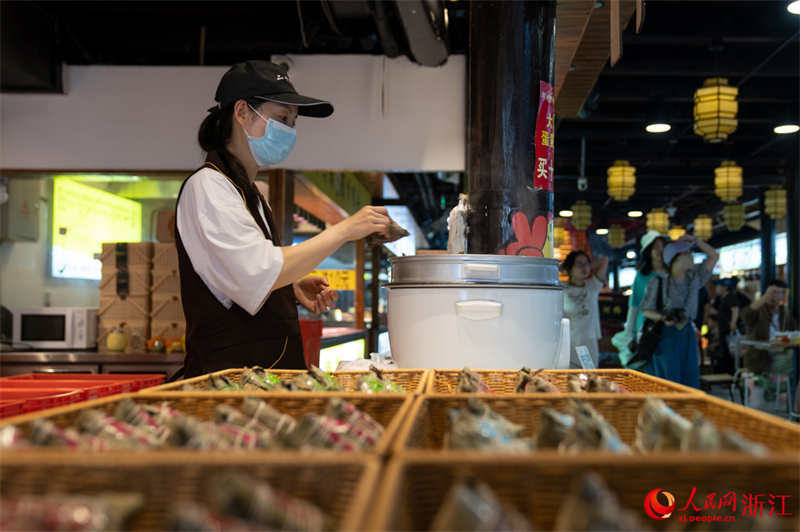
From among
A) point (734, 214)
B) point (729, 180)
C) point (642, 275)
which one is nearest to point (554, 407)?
point (642, 275)

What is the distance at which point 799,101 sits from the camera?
6422 mm

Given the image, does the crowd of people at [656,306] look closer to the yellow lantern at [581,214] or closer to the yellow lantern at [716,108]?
the yellow lantern at [716,108]

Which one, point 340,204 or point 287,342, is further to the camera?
point 340,204

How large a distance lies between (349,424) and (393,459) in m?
0.14

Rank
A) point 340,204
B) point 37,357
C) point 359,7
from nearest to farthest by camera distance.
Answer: point 359,7
point 37,357
point 340,204

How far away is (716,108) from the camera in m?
4.31

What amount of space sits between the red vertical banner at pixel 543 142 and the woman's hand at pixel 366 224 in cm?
92

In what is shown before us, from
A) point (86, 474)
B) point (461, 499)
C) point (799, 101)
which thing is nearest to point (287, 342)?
point (86, 474)

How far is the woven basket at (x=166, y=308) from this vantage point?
393cm

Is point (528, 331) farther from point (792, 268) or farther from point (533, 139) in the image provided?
point (792, 268)

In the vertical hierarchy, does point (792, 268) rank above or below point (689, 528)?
above

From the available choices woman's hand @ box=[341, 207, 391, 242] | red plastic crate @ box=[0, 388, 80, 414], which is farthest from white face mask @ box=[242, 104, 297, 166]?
red plastic crate @ box=[0, 388, 80, 414]

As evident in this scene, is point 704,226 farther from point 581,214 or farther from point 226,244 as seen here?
point 226,244

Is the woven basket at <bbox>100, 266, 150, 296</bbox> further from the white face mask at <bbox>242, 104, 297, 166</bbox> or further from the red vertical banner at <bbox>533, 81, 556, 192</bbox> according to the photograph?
the red vertical banner at <bbox>533, 81, 556, 192</bbox>
